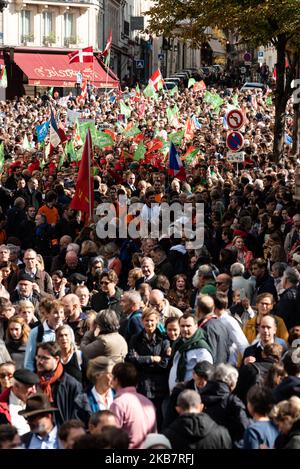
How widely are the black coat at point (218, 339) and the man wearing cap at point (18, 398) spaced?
1782 millimetres

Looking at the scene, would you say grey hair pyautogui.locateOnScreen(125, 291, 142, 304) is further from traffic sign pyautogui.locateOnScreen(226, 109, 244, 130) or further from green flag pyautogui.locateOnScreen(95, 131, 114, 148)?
green flag pyautogui.locateOnScreen(95, 131, 114, 148)

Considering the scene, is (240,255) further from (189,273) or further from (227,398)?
(227,398)

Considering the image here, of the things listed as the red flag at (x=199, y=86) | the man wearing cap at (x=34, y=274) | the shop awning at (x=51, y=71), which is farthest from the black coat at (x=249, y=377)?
the shop awning at (x=51, y=71)

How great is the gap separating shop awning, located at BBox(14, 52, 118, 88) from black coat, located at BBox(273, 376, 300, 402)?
55208 millimetres

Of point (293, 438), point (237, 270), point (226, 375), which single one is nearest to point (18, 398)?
point (226, 375)

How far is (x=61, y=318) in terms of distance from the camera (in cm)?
1037

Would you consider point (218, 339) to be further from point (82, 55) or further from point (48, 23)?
point (48, 23)

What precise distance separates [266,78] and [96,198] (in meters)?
46.8

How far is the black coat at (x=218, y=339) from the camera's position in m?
Result: 9.85

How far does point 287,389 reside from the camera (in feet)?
27.2

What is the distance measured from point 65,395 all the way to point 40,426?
116 centimetres

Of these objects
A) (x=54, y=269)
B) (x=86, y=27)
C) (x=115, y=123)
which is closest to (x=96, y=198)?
(x=54, y=269)

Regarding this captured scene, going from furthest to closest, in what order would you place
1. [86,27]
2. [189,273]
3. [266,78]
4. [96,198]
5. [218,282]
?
[86,27] → [266,78] → [96,198] → [189,273] → [218,282]

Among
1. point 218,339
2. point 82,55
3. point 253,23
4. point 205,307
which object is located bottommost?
point 218,339
